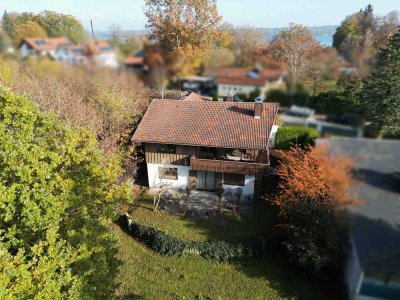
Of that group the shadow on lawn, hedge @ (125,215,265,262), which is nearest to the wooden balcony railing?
the shadow on lawn

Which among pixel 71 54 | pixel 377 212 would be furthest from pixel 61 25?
pixel 377 212

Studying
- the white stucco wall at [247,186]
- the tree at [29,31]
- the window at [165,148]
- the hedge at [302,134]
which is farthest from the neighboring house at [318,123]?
the window at [165,148]

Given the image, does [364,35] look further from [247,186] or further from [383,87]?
[247,186]

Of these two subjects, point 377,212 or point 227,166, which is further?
point 227,166

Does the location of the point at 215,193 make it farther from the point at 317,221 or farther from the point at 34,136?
the point at 34,136

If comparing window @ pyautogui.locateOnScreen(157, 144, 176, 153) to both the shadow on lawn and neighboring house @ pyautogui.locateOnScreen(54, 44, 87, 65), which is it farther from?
neighboring house @ pyautogui.locateOnScreen(54, 44, 87, 65)

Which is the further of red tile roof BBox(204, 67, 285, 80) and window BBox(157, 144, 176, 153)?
window BBox(157, 144, 176, 153)

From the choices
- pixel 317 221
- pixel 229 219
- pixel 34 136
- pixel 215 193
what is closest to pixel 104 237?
pixel 34 136
